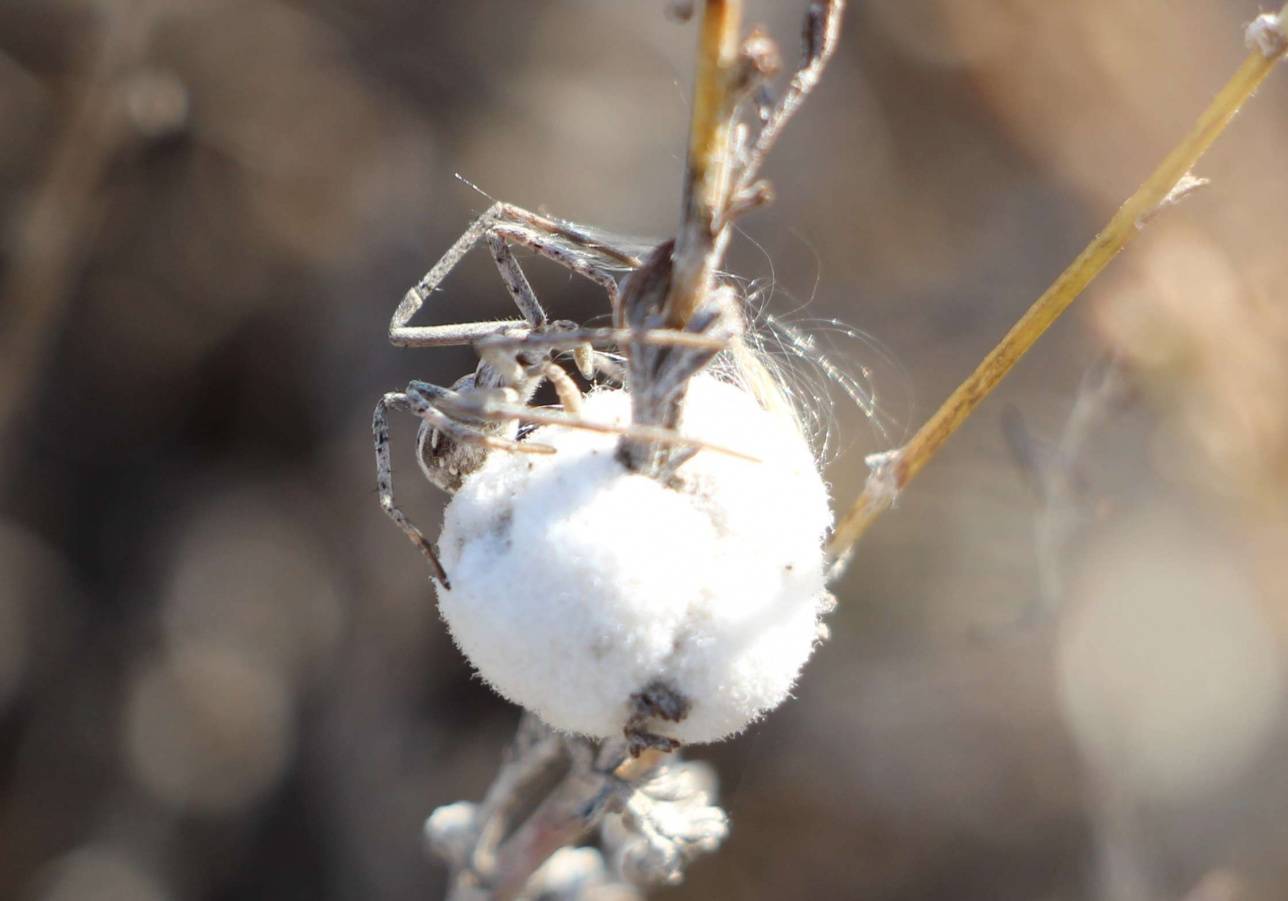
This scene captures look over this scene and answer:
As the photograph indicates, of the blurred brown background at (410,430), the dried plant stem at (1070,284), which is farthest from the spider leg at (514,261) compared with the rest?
the blurred brown background at (410,430)

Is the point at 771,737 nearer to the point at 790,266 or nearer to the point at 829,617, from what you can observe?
the point at 829,617

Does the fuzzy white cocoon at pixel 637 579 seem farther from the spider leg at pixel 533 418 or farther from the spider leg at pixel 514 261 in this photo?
the spider leg at pixel 514 261

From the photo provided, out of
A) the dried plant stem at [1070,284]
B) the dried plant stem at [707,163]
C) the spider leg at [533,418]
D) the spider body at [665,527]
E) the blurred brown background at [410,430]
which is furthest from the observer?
the blurred brown background at [410,430]

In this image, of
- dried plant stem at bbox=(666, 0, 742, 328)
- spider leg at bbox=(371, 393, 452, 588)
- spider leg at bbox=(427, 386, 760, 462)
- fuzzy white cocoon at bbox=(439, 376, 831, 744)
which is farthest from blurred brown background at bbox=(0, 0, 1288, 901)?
dried plant stem at bbox=(666, 0, 742, 328)

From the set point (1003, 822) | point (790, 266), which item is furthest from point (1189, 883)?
point (790, 266)

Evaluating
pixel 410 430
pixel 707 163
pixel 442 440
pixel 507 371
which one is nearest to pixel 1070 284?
pixel 707 163

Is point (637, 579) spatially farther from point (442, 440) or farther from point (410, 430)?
point (410, 430)
